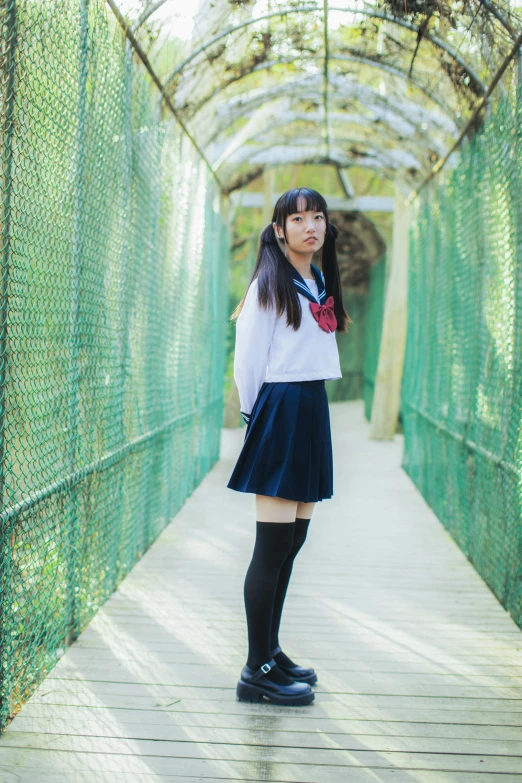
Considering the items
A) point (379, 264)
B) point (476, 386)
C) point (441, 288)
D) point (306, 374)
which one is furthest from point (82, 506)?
point (379, 264)

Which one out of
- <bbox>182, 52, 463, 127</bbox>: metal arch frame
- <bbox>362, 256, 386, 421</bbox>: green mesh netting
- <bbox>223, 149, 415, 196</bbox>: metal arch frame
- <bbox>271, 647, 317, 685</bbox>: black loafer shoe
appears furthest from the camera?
<bbox>362, 256, 386, 421</bbox>: green mesh netting

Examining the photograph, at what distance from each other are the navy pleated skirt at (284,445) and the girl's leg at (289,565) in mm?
143

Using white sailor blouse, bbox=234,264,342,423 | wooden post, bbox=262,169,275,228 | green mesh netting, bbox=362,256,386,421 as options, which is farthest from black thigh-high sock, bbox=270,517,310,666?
green mesh netting, bbox=362,256,386,421

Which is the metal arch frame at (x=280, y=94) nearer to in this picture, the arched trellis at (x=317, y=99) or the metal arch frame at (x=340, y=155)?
the arched trellis at (x=317, y=99)

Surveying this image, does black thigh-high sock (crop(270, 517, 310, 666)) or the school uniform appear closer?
the school uniform

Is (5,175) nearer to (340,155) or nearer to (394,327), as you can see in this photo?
(340,155)

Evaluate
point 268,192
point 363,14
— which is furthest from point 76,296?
point 268,192

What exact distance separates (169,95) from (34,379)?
269cm

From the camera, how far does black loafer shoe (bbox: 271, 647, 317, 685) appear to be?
3004 millimetres

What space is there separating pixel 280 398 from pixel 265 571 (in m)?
0.58

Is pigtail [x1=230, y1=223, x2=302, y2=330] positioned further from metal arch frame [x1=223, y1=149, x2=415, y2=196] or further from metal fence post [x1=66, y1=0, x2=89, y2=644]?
metal arch frame [x1=223, y1=149, x2=415, y2=196]

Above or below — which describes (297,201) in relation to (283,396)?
above

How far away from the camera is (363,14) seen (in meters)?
4.58

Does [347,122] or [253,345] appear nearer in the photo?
[253,345]
